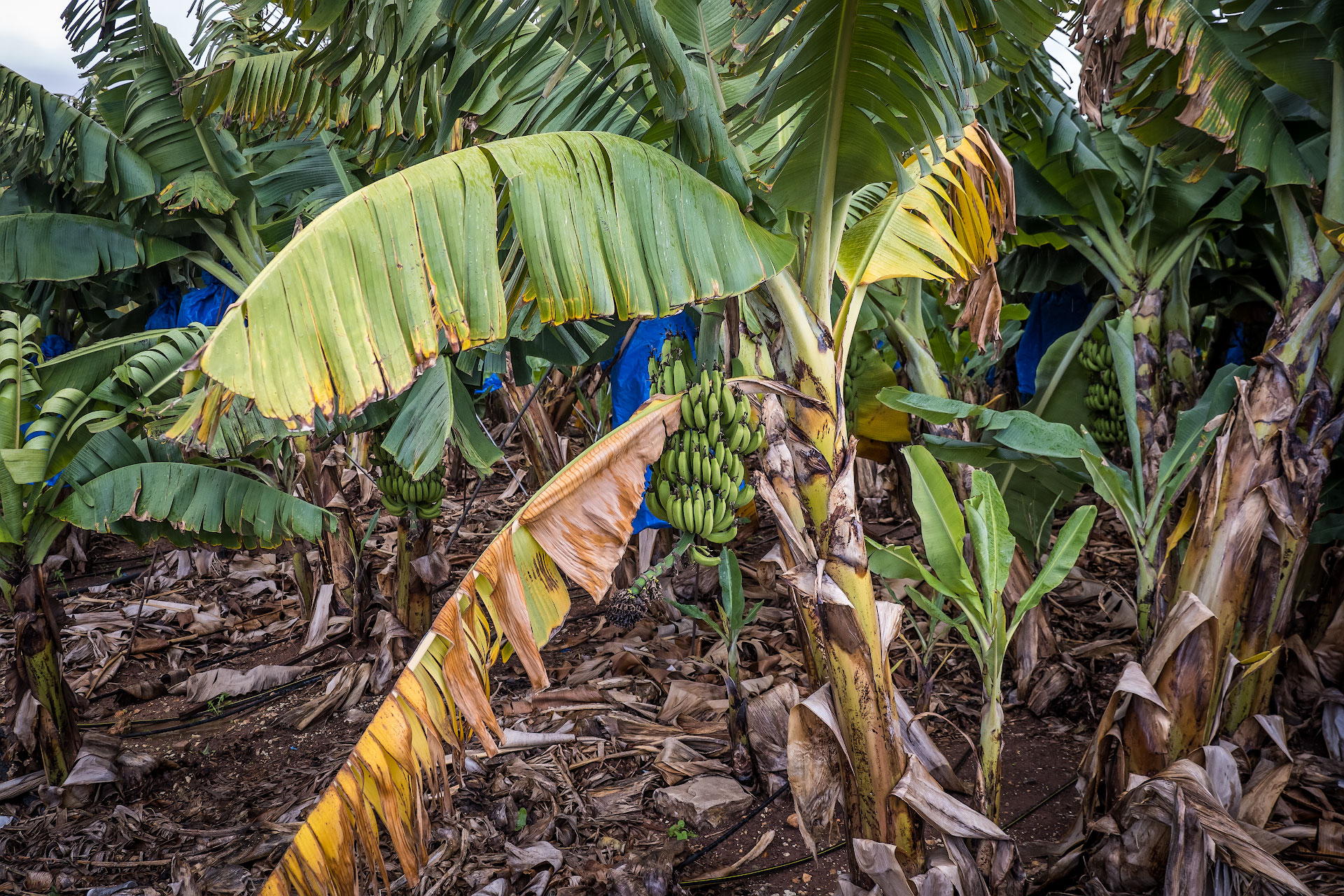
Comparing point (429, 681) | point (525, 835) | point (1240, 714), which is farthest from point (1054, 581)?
point (525, 835)

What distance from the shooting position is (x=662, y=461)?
7.73 feet

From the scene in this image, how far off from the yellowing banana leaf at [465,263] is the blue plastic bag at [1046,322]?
4.13 meters

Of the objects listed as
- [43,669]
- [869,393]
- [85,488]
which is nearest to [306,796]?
[43,669]

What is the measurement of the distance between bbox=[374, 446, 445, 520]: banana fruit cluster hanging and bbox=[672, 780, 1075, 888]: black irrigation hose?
7.37 ft

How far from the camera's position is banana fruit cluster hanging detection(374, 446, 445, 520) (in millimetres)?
3977

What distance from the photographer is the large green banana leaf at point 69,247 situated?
377cm

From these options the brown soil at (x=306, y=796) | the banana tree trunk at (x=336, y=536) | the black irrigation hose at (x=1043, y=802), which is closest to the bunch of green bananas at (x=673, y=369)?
the brown soil at (x=306, y=796)

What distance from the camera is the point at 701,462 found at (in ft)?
7.67

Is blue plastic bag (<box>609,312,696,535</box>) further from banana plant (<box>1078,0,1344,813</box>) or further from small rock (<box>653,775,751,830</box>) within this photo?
banana plant (<box>1078,0,1344,813</box>)

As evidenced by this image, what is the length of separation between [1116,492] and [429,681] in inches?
84.4

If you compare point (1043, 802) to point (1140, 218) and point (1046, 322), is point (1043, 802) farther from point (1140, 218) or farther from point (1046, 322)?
point (1046, 322)

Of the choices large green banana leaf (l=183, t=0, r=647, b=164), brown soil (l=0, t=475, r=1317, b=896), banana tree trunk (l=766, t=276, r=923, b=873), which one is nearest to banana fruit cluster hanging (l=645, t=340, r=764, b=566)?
banana tree trunk (l=766, t=276, r=923, b=873)

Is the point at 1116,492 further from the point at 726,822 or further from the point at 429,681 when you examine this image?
the point at 429,681

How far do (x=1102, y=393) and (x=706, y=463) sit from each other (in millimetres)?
2933
